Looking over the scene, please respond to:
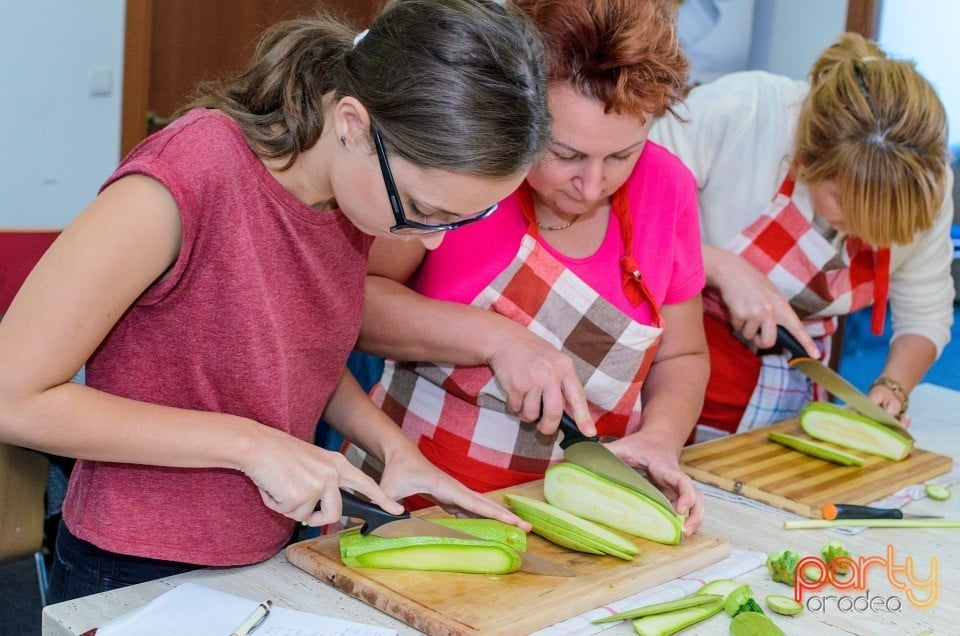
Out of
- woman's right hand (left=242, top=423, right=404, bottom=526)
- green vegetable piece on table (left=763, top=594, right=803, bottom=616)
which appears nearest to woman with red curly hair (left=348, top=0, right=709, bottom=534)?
green vegetable piece on table (left=763, top=594, right=803, bottom=616)

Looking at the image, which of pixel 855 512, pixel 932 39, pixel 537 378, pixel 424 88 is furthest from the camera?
pixel 932 39

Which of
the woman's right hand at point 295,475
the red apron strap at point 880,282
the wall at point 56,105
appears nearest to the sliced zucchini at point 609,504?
the woman's right hand at point 295,475

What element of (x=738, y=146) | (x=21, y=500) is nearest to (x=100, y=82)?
(x=738, y=146)

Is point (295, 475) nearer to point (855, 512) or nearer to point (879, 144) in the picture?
point (855, 512)

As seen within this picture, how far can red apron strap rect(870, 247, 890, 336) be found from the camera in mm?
2564

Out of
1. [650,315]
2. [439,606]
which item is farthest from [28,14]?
[439,606]

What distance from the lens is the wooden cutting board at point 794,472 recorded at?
80.2 inches

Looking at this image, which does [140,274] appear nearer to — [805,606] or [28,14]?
[805,606]

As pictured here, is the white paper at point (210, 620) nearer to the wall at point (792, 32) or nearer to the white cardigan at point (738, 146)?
the white cardigan at point (738, 146)

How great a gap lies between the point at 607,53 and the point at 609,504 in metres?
0.72

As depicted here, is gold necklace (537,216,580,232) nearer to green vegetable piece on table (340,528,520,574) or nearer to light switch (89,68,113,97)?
green vegetable piece on table (340,528,520,574)

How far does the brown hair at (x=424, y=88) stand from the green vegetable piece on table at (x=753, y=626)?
Result: 67 cm

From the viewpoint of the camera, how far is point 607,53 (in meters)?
1.69

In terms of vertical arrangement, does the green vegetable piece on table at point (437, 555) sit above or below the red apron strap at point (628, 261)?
below
